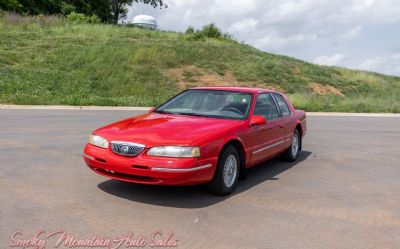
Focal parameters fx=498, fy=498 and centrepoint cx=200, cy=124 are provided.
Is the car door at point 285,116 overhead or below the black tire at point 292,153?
overhead

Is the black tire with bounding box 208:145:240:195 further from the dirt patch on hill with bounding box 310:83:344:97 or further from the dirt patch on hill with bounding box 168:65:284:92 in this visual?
the dirt patch on hill with bounding box 310:83:344:97

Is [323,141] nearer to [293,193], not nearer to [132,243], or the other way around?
[293,193]

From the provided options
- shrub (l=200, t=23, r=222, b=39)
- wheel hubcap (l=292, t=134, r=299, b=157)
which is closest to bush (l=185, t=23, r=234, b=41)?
shrub (l=200, t=23, r=222, b=39)

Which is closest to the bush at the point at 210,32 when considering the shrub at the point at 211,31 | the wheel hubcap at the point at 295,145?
the shrub at the point at 211,31

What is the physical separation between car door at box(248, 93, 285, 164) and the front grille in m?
1.73

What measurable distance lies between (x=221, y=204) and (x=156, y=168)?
918mm

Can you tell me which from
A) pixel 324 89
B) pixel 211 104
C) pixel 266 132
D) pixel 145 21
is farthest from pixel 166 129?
pixel 145 21

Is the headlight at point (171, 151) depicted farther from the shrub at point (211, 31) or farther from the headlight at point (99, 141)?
the shrub at point (211, 31)

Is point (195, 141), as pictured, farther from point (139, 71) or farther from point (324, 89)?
point (324, 89)

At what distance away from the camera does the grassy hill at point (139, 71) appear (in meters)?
23.7

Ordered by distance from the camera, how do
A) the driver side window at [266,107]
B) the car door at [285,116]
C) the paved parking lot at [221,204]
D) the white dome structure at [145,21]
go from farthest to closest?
1. the white dome structure at [145,21]
2. the car door at [285,116]
3. the driver side window at [266,107]
4. the paved parking lot at [221,204]

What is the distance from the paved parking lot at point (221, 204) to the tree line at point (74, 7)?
1836 inches

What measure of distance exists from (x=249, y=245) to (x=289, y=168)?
3.84 meters

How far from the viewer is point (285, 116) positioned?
27.1ft
